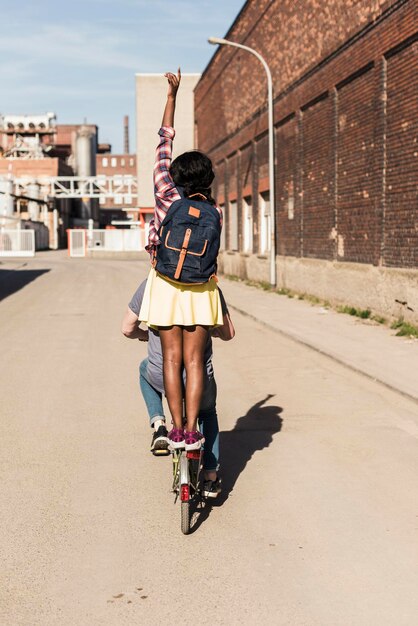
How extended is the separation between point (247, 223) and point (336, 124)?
13.0 m

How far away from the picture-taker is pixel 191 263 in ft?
15.6

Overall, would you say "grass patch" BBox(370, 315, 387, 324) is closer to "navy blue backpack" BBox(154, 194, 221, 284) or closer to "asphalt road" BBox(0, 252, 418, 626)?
"asphalt road" BBox(0, 252, 418, 626)

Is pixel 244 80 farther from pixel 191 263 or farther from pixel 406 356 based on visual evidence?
pixel 191 263

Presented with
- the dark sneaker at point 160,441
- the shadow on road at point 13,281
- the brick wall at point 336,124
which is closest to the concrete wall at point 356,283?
the brick wall at point 336,124

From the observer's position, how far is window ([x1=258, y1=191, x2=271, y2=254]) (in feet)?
96.3

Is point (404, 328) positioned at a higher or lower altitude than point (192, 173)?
lower

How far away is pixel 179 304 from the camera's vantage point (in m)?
4.84

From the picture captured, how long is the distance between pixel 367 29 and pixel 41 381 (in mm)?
11229

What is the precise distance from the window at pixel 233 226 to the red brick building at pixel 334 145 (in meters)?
1.90

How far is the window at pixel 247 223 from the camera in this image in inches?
1287

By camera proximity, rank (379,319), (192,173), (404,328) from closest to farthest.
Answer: (192,173)
(404,328)
(379,319)

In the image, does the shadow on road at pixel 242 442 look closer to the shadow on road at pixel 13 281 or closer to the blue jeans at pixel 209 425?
the blue jeans at pixel 209 425

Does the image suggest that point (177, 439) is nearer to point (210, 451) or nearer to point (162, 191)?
point (210, 451)

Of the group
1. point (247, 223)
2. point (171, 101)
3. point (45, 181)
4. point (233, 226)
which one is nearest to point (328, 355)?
point (171, 101)
